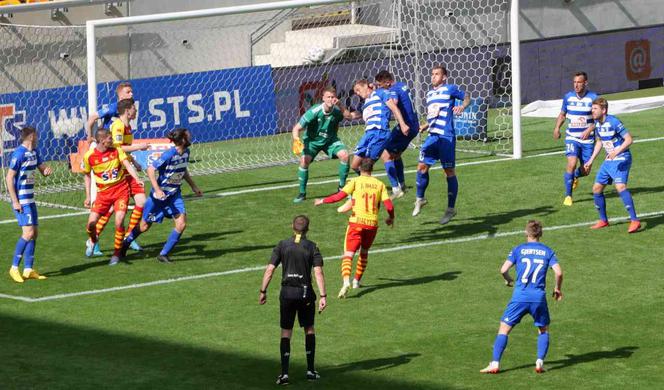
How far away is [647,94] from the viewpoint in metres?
39.7

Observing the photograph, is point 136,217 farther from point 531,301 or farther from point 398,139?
point 531,301

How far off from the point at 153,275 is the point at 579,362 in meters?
7.09

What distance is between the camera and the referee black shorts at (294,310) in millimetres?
13641

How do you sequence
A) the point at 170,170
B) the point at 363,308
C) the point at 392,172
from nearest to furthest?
the point at 363,308 → the point at 170,170 → the point at 392,172

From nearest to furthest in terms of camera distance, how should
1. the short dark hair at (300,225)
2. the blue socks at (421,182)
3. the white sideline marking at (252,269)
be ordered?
the short dark hair at (300,225) < the white sideline marking at (252,269) < the blue socks at (421,182)

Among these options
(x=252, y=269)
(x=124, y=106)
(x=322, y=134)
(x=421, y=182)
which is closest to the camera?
(x=252, y=269)

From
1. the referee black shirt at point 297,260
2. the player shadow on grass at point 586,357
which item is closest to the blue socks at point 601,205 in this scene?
the player shadow on grass at point 586,357

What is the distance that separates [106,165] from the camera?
19.3 meters

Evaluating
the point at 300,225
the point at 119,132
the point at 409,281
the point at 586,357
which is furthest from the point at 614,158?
the point at 300,225

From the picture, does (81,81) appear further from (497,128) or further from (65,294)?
(65,294)

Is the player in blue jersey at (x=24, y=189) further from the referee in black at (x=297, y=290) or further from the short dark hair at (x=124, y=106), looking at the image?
the referee in black at (x=297, y=290)

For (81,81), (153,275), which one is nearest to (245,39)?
(81,81)

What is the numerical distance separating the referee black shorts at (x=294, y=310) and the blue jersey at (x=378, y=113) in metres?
8.39

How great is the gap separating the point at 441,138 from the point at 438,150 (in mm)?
201
